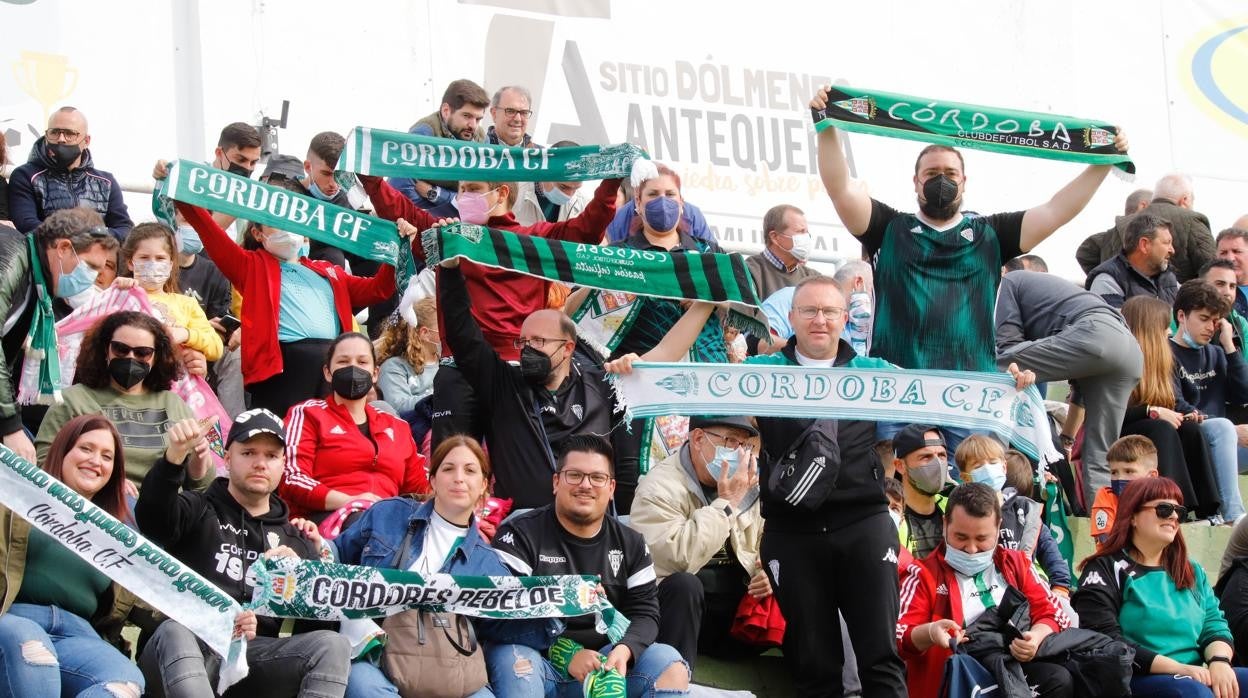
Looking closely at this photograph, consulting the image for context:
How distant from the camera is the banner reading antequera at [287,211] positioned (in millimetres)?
8305

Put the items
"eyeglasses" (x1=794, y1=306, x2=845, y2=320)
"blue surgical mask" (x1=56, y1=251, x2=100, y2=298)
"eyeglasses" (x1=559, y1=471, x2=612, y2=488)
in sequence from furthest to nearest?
"blue surgical mask" (x1=56, y1=251, x2=100, y2=298), "eyeglasses" (x1=794, y1=306, x2=845, y2=320), "eyeglasses" (x1=559, y1=471, x2=612, y2=488)

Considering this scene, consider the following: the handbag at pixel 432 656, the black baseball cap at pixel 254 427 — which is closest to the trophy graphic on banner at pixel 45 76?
the black baseball cap at pixel 254 427

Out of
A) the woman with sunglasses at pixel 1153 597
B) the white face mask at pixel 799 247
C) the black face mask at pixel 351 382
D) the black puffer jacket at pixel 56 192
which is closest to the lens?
the woman with sunglasses at pixel 1153 597

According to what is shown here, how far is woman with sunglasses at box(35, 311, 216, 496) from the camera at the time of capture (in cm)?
712

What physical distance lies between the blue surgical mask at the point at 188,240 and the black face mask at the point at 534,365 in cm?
237

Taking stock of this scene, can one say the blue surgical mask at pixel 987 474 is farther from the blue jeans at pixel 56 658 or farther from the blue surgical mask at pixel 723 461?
the blue jeans at pixel 56 658

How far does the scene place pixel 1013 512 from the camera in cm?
794

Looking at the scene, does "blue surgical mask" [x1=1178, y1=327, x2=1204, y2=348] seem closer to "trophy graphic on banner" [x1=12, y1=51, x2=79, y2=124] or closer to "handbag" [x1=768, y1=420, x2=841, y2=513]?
"handbag" [x1=768, y1=420, x2=841, y2=513]

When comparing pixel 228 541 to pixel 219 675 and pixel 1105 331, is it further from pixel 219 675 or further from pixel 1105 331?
pixel 1105 331

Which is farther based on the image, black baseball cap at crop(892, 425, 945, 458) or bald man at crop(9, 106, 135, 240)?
bald man at crop(9, 106, 135, 240)

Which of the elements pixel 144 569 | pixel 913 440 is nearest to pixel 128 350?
pixel 144 569

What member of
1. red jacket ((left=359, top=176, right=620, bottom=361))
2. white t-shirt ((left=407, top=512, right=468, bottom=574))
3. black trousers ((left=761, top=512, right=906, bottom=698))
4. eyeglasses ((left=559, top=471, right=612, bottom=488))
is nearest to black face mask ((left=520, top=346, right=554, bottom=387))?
red jacket ((left=359, top=176, right=620, bottom=361))

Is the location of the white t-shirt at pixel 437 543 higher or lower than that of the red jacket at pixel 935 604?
higher

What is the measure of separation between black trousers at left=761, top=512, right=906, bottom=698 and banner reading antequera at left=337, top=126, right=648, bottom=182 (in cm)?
235
